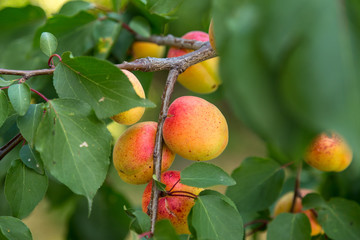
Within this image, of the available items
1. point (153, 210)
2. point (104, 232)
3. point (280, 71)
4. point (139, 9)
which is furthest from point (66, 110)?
point (104, 232)

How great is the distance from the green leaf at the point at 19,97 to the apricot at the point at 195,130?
0.21 meters

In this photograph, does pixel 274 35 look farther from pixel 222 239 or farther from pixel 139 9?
pixel 139 9

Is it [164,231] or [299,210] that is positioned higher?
[164,231]

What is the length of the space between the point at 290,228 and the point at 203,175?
0.23m

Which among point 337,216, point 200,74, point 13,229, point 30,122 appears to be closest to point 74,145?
point 30,122

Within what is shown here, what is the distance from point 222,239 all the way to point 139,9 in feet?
1.92

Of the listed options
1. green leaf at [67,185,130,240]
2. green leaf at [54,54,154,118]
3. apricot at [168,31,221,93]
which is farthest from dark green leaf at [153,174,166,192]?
green leaf at [67,185,130,240]

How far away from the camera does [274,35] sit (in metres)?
0.27

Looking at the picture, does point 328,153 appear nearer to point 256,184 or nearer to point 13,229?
point 256,184

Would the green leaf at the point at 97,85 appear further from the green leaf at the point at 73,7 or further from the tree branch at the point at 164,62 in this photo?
the green leaf at the point at 73,7

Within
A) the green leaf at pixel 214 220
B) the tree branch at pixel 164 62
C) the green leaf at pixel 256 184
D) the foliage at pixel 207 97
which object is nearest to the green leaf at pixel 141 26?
the foliage at pixel 207 97

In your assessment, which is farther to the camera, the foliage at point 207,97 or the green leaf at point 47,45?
the green leaf at point 47,45

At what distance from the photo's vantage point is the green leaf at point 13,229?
0.61 metres

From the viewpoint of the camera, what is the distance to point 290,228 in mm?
733
